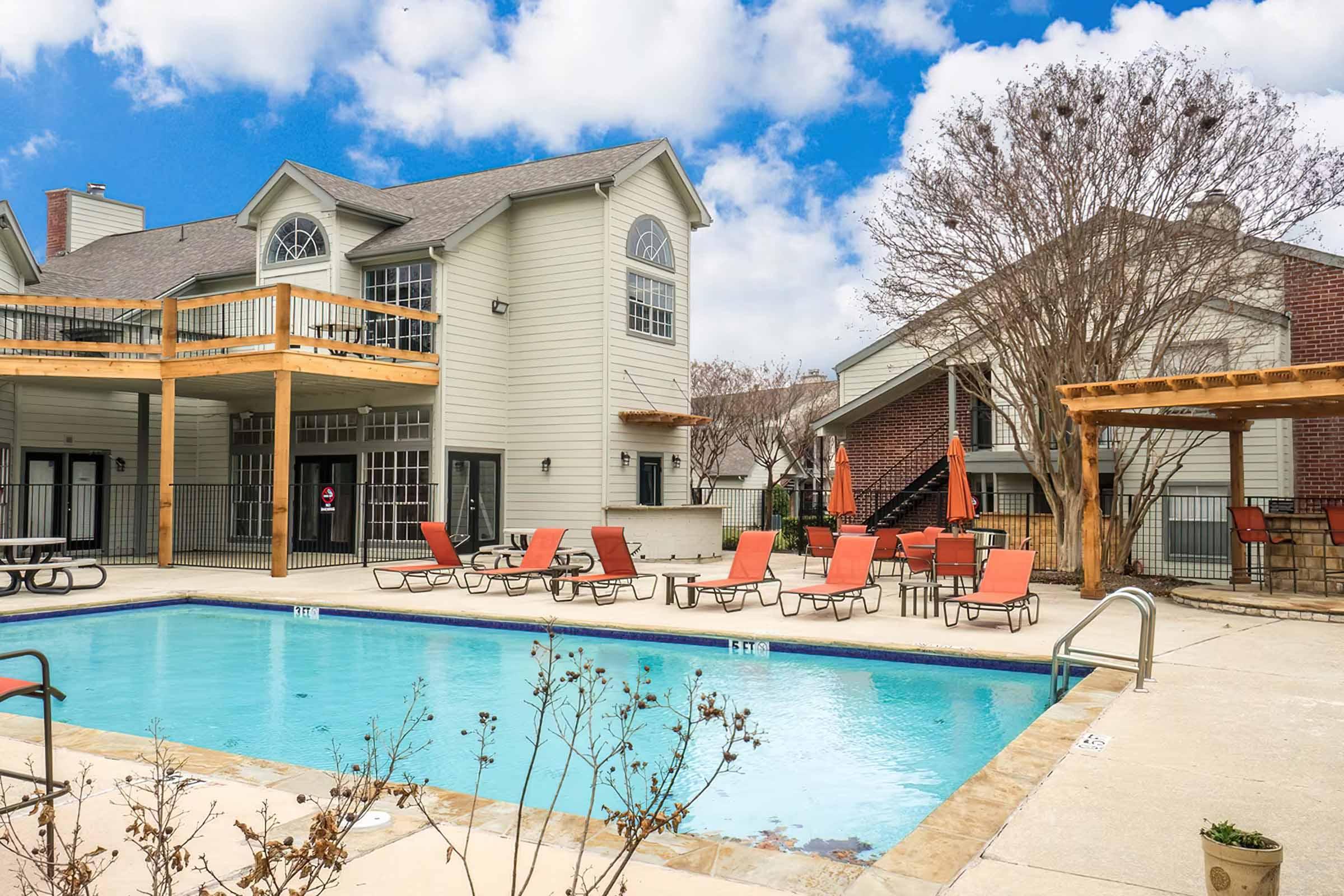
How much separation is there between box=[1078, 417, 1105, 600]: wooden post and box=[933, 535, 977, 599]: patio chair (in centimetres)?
186

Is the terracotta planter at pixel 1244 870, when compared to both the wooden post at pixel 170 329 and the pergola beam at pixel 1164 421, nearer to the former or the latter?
the pergola beam at pixel 1164 421

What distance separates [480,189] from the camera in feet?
66.7

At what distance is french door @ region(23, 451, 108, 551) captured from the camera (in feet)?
64.1

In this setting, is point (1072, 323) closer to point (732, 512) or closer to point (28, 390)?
point (28, 390)

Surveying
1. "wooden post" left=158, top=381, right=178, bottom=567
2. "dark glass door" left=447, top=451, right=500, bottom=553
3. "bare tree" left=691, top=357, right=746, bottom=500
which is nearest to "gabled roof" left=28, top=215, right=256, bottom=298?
"wooden post" left=158, top=381, right=178, bottom=567

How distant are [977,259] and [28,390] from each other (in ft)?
58.1

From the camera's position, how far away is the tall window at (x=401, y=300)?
1811 cm

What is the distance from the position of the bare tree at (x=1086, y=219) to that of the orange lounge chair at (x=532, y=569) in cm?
639

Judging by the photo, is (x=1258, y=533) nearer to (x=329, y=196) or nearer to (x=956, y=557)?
(x=956, y=557)

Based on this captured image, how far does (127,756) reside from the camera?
5.27m

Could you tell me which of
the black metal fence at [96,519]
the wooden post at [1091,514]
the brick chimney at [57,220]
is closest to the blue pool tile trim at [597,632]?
the wooden post at [1091,514]

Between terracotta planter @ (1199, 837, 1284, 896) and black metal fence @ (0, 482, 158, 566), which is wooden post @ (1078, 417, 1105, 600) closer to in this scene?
terracotta planter @ (1199, 837, 1284, 896)

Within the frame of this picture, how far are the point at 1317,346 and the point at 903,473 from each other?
26.6 ft

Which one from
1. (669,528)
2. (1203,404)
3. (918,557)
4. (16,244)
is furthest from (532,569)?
(16,244)
